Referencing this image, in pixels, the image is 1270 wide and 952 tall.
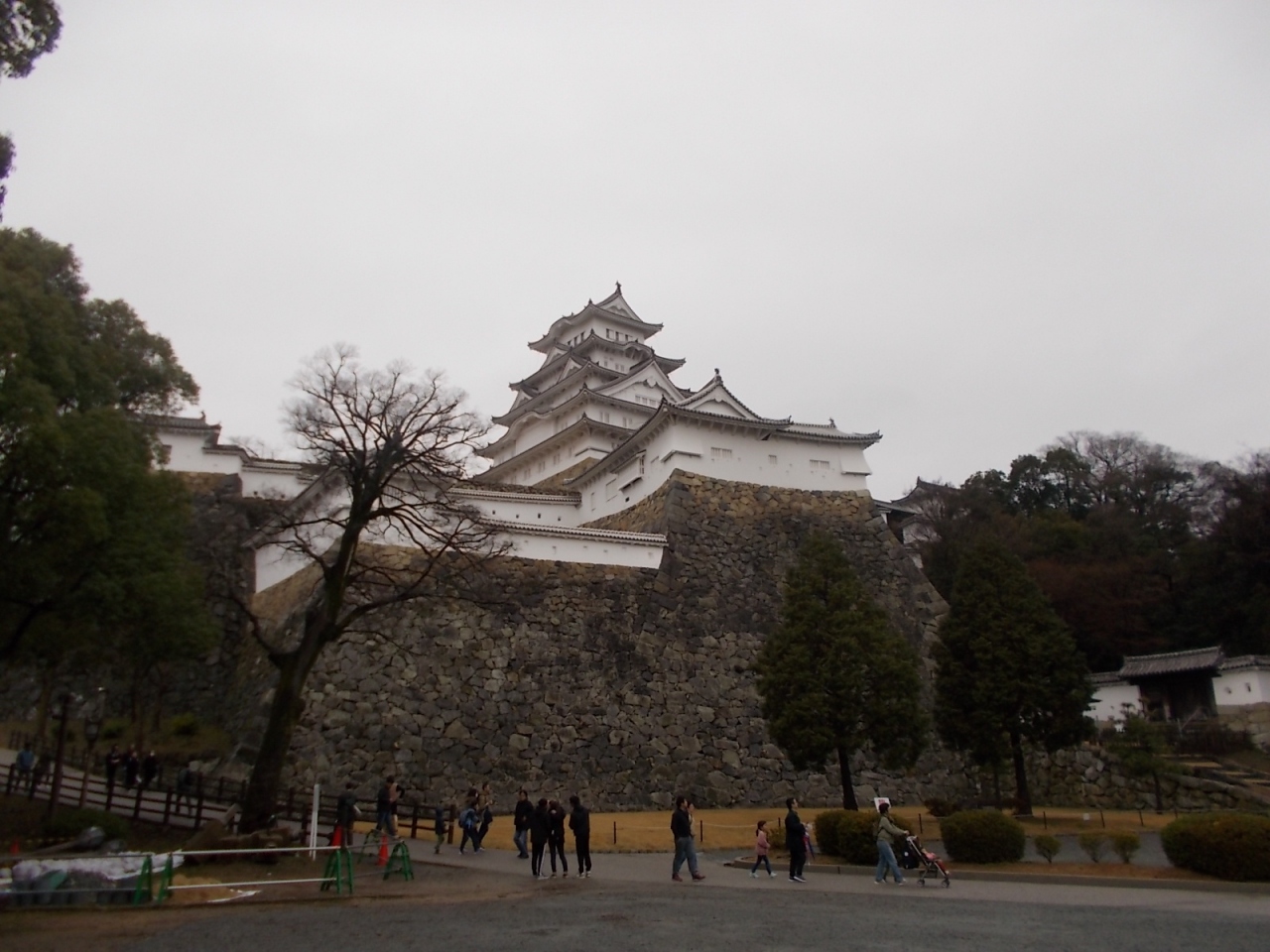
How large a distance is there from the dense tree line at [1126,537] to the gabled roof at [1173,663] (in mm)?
4170

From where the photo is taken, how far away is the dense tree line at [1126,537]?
32062 mm

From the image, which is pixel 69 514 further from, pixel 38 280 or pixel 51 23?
pixel 51 23

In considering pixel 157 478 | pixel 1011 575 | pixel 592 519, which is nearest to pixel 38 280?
pixel 157 478

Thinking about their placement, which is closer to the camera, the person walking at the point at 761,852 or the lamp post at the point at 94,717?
the person walking at the point at 761,852

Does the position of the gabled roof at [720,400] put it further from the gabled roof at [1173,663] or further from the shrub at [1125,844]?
the shrub at [1125,844]

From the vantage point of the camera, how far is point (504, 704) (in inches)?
835

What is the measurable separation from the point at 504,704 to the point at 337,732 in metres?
3.92

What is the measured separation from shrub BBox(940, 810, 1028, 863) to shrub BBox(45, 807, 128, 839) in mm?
12641

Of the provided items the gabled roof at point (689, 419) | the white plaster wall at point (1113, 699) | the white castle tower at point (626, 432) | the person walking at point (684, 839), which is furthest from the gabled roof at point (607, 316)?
the person walking at point (684, 839)

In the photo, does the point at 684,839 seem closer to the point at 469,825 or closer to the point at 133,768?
the point at 469,825

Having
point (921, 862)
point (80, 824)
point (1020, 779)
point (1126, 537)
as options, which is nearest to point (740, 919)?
point (921, 862)

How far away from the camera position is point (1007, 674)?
19.6m

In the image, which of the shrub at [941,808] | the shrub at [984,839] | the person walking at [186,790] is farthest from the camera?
the shrub at [941,808]

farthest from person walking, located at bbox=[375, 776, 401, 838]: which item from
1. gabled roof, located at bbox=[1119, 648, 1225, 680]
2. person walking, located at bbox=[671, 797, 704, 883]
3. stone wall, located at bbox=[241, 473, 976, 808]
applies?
gabled roof, located at bbox=[1119, 648, 1225, 680]
